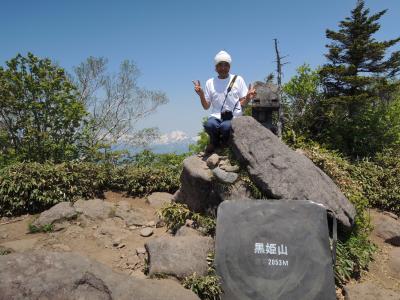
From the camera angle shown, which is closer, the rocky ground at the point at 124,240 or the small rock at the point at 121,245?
the rocky ground at the point at 124,240

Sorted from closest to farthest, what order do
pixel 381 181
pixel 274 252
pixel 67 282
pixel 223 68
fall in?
pixel 67 282
pixel 274 252
pixel 223 68
pixel 381 181

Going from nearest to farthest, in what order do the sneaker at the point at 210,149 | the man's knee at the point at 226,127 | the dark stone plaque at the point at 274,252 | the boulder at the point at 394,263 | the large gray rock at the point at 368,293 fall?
the dark stone plaque at the point at 274,252 → the large gray rock at the point at 368,293 → the boulder at the point at 394,263 → the man's knee at the point at 226,127 → the sneaker at the point at 210,149

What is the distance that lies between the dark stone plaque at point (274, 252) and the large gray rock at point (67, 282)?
3.09 ft

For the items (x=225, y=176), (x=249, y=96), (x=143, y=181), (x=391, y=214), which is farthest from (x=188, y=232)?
(x=391, y=214)

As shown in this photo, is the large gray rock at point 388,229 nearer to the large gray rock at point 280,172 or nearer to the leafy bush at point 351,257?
the leafy bush at point 351,257

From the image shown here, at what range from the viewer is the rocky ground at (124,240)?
567cm

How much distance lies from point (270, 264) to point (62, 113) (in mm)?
9648

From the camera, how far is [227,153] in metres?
7.07

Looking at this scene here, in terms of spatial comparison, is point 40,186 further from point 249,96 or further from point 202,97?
point 249,96

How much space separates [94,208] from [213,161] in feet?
9.78

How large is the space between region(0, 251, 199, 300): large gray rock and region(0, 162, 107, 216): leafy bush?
175 inches

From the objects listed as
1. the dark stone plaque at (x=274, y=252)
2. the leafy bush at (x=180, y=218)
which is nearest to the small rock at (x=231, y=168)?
the leafy bush at (x=180, y=218)

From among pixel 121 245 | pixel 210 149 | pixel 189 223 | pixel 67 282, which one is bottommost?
pixel 121 245

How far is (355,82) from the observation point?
1026cm
